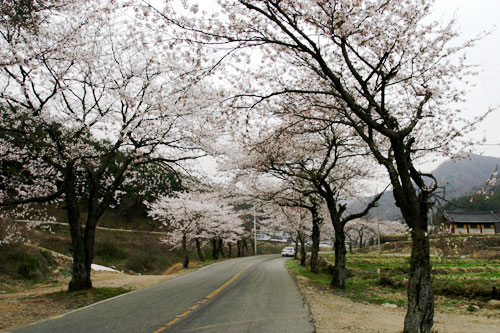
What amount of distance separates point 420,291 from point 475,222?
63.7m

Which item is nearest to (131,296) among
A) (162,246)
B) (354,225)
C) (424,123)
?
(424,123)

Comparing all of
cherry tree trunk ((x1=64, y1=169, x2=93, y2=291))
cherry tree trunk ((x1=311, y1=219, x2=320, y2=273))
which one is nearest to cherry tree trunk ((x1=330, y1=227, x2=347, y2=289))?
cherry tree trunk ((x1=311, y1=219, x2=320, y2=273))

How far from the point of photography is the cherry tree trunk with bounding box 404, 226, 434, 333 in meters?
5.96

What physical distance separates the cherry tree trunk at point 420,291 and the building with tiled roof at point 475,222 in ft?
195

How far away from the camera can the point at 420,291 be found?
6062mm

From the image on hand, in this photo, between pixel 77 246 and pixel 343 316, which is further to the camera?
pixel 77 246

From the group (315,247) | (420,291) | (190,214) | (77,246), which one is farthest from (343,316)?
(190,214)

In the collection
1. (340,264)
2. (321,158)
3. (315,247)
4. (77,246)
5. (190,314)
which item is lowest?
(190,314)

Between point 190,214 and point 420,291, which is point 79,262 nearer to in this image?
point 420,291

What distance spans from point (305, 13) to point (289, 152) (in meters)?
8.19

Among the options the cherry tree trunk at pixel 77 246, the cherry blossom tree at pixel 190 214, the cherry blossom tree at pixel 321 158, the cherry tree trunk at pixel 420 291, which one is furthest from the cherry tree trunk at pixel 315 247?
the cherry tree trunk at pixel 420 291

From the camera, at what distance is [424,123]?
1091cm

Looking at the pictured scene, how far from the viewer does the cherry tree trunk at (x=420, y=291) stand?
19.6ft

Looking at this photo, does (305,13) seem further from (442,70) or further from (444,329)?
(444,329)
